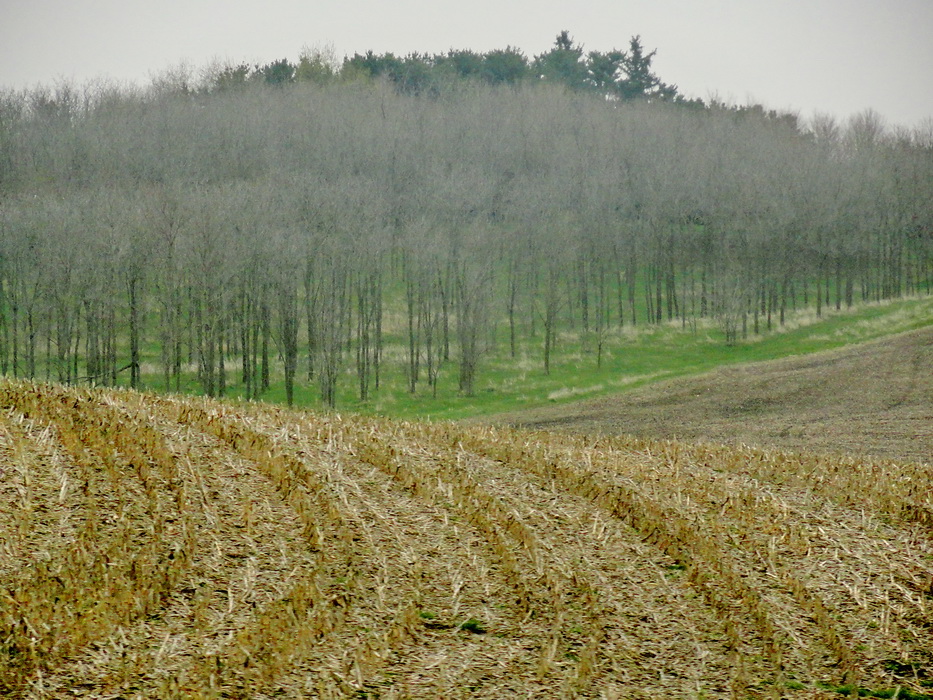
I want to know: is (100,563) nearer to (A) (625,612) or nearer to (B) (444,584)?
(B) (444,584)

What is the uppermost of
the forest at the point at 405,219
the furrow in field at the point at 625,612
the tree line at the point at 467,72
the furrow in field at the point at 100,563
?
the tree line at the point at 467,72

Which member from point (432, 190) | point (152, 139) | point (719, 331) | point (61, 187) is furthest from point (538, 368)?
point (152, 139)

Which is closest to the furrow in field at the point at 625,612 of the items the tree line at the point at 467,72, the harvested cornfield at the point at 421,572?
the harvested cornfield at the point at 421,572

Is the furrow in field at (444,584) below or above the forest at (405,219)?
below

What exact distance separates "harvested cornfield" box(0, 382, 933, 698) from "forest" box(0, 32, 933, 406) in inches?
1434

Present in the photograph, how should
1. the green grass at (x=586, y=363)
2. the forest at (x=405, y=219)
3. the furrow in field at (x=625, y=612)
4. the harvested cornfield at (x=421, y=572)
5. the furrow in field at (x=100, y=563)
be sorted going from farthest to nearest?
the forest at (x=405, y=219) → the green grass at (x=586, y=363) → the furrow in field at (x=625, y=612) → the harvested cornfield at (x=421, y=572) → the furrow in field at (x=100, y=563)

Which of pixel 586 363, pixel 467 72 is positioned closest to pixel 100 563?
pixel 586 363

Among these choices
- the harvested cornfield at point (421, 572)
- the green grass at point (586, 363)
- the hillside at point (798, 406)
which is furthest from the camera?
the green grass at point (586, 363)

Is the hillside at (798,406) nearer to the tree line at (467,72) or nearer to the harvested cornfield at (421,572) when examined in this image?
the harvested cornfield at (421,572)

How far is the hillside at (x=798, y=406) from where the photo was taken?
27.8m

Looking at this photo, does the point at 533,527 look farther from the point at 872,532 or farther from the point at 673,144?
the point at 673,144

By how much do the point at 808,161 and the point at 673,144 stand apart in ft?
50.1

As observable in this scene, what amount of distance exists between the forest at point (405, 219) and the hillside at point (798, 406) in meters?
15.5

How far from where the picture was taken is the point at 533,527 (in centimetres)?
935
